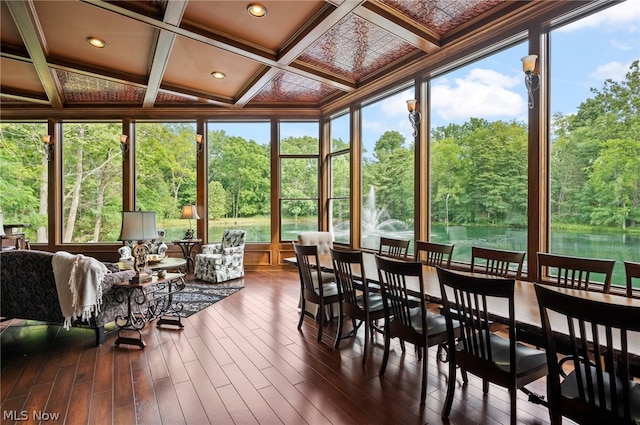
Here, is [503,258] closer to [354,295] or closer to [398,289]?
[398,289]

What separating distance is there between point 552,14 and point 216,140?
6041mm

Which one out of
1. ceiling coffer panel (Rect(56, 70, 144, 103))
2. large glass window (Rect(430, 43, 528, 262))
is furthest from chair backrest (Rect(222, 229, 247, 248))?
large glass window (Rect(430, 43, 528, 262))

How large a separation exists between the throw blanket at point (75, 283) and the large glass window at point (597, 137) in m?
4.51

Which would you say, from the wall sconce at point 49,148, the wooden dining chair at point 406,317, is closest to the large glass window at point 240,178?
the wall sconce at point 49,148

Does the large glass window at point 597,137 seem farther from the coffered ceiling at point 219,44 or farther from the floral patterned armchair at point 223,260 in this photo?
the floral patterned armchair at point 223,260

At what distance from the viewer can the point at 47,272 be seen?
284cm

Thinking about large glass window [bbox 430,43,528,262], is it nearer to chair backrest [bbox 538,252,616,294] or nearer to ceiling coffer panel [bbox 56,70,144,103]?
chair backrest [bbox 538,252,616,294]

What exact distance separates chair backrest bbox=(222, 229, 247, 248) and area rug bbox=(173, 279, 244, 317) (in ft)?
2.48

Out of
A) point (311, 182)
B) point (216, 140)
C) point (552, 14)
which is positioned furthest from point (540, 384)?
point (216, 140)

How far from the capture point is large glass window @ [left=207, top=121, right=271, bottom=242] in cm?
695

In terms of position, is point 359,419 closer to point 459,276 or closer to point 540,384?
point 459,276

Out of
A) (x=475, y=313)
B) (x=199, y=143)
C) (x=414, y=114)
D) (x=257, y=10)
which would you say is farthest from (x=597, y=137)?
(x=199, y=143)

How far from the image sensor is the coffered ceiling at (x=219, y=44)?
3.38 meters

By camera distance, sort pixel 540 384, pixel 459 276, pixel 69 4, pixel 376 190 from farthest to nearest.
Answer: pixel 376 190 → pixel 69 4 → pixel 540 384 → pixel 459 276
